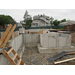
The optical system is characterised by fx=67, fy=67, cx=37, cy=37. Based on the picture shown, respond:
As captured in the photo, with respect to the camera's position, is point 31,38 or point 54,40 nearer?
point 54,40

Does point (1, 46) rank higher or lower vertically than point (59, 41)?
higher

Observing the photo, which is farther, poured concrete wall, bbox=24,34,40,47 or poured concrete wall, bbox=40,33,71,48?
poured concrete wall, bbox=24,34,40,47

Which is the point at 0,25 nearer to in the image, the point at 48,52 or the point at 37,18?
the point at 37,18

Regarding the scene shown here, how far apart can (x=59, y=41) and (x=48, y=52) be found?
1.96m

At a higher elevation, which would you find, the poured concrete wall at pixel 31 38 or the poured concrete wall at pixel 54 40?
the poured concrete wall at pixel 54 40

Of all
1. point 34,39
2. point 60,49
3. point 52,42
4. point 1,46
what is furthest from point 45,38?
point 1,46

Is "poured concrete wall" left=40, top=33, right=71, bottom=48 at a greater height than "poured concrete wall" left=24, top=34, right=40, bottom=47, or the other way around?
"poured concrete wall" left=40, top=33, right=71, bottom=48

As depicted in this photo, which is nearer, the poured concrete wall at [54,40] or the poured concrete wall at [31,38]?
the poured concrete wall at [54,40]

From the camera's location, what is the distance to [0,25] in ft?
95.4

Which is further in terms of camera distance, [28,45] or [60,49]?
[28,45]

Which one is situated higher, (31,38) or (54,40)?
(54,40)
